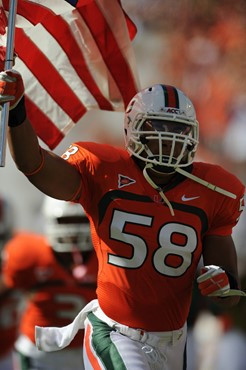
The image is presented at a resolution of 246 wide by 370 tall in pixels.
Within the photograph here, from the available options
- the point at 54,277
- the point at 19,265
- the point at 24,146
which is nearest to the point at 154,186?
the point at 24,146

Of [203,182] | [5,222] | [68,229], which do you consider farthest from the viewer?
[5,222]

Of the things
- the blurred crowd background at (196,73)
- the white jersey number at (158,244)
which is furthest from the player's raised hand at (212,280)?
the blurred crowd background at (196,73)

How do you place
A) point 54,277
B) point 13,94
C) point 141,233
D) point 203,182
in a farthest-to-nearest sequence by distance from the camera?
1. point 54,277
2. point 203,182
3. point 141,233
4. point 13,94

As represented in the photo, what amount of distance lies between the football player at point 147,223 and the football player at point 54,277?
5.78ft

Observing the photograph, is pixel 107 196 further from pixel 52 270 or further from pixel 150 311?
pixel 52 270

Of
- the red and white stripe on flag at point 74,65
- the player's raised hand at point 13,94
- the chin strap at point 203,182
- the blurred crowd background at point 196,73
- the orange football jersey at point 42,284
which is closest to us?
the player's raised hand at point 13,94

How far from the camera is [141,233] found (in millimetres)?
4504

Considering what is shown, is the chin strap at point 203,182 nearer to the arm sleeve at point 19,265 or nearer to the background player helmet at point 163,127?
the background player helmet at point 163,127

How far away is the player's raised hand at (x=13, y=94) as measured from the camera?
4.23m

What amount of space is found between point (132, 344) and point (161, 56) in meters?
10.1

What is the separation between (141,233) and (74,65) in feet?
4.50

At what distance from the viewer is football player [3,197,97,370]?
21.1 ft

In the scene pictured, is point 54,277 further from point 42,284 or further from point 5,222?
point 5,222

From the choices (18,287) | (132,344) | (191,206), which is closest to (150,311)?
(132,344)
